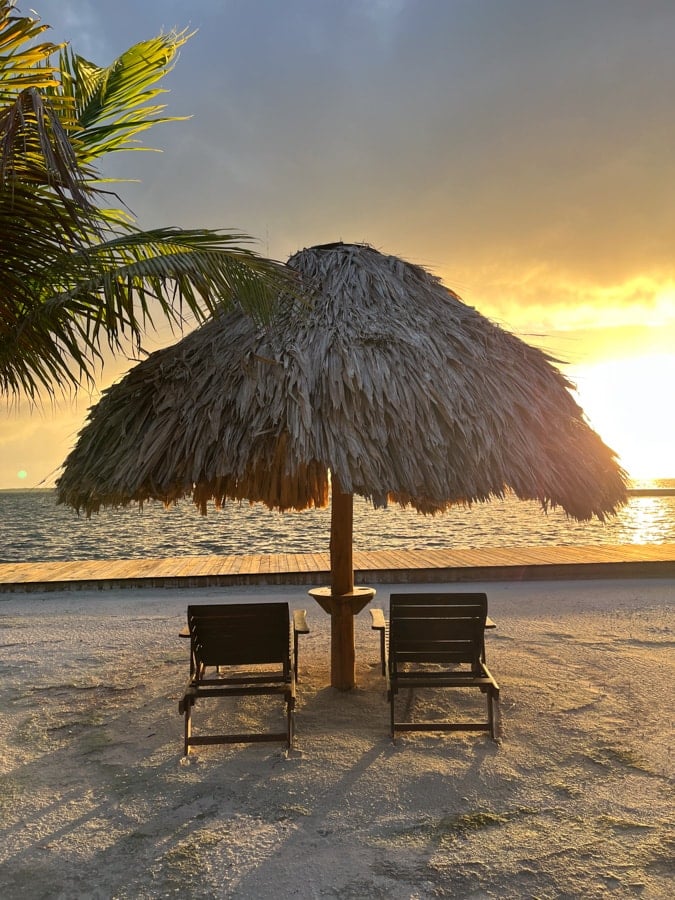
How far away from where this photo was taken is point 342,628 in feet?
17.7

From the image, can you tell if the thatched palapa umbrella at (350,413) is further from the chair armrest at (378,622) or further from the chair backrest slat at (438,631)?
the chair backrest slat at (438,631)

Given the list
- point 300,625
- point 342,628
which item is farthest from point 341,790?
point 342,628

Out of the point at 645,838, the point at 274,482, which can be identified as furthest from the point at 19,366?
the point at 645,838

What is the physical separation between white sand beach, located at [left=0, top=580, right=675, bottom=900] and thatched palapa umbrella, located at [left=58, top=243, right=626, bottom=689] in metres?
1.31

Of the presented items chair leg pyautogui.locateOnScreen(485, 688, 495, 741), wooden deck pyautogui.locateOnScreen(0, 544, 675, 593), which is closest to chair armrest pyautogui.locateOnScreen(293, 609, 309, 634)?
chair leg pyautogui.locateOnScreen(485, 688, 495, 741)

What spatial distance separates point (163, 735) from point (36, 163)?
430cm

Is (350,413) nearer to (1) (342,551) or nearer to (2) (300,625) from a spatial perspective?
(1) (342,551)

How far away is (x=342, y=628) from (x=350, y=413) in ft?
6.11

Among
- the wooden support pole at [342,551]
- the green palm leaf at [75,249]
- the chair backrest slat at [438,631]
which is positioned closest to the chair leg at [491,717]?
the chair backrest slat at [438,631]

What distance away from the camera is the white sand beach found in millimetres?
2953

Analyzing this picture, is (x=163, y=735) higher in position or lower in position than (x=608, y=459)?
lower

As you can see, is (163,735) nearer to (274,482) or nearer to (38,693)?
(38,693)

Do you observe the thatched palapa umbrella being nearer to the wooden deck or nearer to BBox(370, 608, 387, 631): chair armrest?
BBox(370, 608, 387, 631): chair armrest

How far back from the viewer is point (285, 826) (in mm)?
3379
